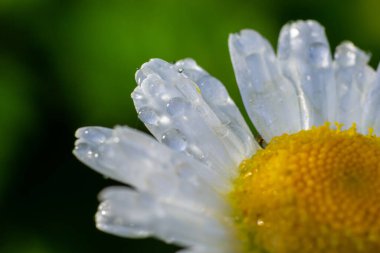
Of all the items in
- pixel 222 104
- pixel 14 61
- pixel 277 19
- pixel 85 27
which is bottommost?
pixel 222 104

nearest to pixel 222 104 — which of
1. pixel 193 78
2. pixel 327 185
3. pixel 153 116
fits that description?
pixel 193 78

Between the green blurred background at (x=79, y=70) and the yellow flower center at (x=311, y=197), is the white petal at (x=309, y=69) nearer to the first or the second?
the yellow flower center at (x=311, y=197)

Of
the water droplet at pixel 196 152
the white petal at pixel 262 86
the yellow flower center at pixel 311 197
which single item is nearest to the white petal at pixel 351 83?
the white petal at pixel 262 86

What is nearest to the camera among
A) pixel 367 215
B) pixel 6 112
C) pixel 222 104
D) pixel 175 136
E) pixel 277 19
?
pixel 367 215

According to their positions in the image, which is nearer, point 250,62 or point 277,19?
point 250,62

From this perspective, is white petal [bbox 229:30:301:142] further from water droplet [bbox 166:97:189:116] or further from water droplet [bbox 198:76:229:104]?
water droplet [bbox 166:97:189:116]

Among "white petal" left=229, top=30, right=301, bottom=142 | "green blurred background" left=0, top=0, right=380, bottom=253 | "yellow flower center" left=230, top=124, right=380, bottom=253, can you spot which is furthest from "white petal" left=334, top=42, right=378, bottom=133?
"green blurred background" left=0, top=0, right=380, bottom=253

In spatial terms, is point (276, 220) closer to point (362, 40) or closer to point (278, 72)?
point (278, 72)
